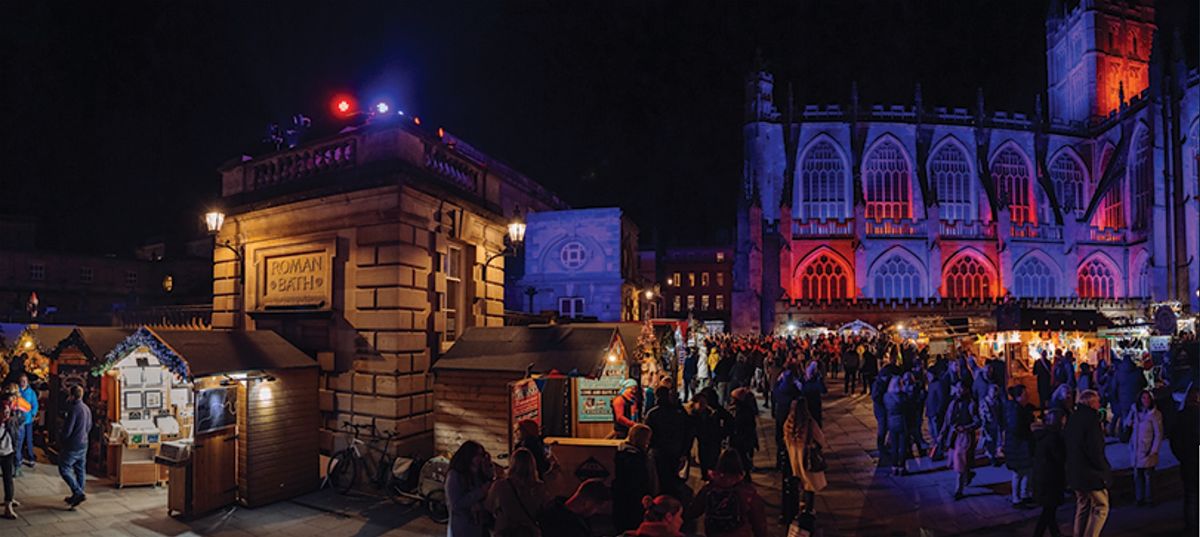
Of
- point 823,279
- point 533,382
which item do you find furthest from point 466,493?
point 823,279

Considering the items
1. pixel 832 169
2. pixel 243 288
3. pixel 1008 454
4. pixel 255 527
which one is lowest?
pixel 255 527

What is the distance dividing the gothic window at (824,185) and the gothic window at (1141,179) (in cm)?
2273

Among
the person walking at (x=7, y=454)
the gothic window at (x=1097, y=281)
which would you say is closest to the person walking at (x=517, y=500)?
the person walking at (x=7, y=454)

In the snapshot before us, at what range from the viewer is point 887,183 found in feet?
177

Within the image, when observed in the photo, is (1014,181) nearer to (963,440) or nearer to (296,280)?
(963,440)

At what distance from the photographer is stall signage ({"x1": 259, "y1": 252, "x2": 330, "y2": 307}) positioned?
38.1ft

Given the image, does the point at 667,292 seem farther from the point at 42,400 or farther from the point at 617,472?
the point at 617,472

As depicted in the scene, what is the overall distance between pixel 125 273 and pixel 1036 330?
55981 mm

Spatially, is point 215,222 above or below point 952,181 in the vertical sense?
below

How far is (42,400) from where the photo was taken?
14398mm

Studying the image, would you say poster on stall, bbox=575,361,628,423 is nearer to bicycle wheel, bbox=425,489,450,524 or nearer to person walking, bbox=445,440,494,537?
bicycle wheel, bbox=425,489,450,524

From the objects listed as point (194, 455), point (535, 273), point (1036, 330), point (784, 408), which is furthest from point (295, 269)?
point (1036, 330)

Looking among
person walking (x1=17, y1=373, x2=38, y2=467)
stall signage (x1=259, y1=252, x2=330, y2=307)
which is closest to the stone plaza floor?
person walking (x1=17, y1=373, x2=38, y2=467)

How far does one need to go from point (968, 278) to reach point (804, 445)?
171 feet
